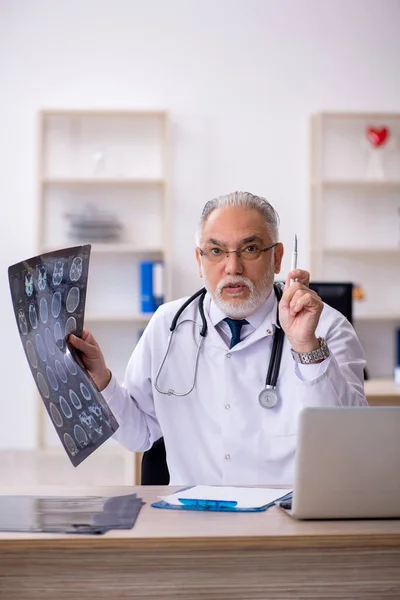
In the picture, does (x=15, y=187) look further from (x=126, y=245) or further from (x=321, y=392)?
(x=321, y=392)

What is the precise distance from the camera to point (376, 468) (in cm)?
135

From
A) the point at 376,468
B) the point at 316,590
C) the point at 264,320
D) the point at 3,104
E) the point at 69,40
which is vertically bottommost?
the point at 316,590

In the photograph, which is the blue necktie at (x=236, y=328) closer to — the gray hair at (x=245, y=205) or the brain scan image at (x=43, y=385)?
the gray hair at (x=245, y=205)

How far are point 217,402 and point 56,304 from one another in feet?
2.13

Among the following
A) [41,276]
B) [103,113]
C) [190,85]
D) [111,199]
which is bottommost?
[41,276]

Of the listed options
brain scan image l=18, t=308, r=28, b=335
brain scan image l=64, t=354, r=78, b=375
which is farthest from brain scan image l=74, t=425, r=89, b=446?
brain scan image l=18, t=308, r=28, b=335

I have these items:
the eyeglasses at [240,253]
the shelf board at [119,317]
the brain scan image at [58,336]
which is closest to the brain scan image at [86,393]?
the brain scan image at [58,336]

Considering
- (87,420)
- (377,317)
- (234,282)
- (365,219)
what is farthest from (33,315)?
(365,219)

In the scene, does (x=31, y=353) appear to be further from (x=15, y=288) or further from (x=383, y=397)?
(x=383, y=397)

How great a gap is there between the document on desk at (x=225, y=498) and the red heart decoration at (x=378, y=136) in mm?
3964

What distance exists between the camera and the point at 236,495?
5.31 ft

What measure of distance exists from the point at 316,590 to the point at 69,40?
4607 mm

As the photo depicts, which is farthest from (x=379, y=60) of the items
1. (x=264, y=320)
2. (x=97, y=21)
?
(x=264, y=320)

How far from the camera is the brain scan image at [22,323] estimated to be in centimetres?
161
